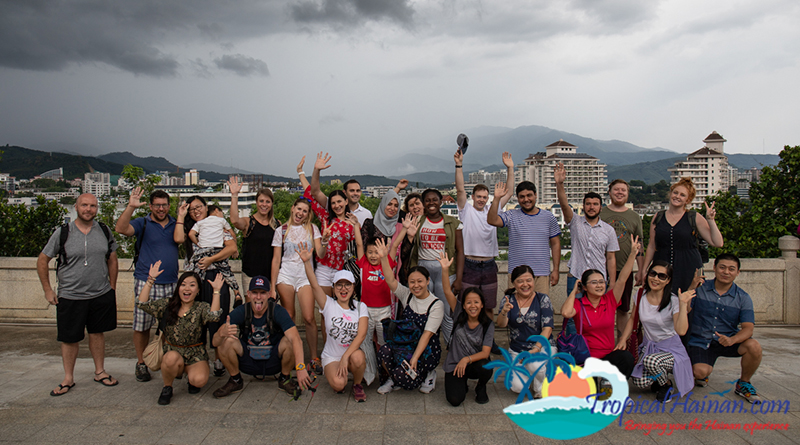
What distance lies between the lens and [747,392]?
397 cm

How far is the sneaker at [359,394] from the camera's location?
3.98 metres

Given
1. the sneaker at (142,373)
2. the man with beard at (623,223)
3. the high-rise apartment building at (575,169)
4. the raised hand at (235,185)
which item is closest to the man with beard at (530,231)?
the man with beard at (623,223)

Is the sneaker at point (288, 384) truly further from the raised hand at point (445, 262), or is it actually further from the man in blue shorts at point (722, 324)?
the man in blue shorts at point (722, 324)

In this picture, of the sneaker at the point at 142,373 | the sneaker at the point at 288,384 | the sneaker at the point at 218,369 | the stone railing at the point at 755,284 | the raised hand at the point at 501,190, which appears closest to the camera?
the sneaker at the point at 288,384

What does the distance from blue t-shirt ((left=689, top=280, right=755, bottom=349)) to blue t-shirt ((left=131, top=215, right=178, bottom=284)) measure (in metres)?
5.21

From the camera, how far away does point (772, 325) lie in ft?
21.1

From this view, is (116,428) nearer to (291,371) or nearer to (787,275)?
(291,371)

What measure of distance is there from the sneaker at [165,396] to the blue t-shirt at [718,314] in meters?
4.86

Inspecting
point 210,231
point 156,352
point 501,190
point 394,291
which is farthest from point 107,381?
point 501,190

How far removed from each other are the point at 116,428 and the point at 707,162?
451 feet

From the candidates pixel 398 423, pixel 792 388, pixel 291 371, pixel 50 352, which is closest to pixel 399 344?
pixel 398 423

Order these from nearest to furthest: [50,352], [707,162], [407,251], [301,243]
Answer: [301,243] → [407,251] → [50,352] → [707,162]

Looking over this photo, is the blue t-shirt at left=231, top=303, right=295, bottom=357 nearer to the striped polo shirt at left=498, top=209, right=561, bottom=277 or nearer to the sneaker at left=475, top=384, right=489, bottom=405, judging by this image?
the sneaker at left=475, top=384, right=489, bottom=405

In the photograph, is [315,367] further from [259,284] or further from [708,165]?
[708,165]
